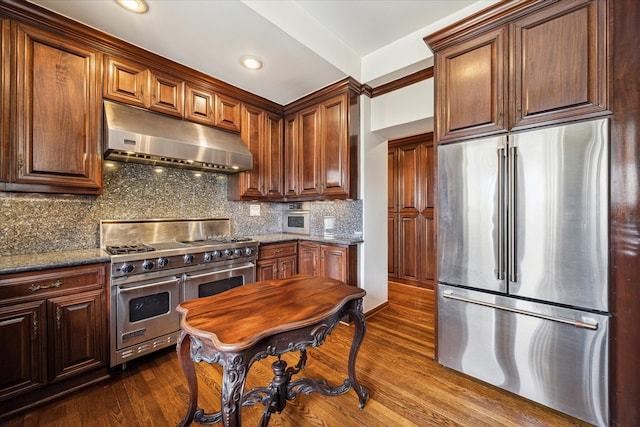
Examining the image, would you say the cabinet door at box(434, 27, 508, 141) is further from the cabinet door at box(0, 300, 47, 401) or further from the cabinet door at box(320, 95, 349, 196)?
the cabinet door at box(0, 300, 47, 401)

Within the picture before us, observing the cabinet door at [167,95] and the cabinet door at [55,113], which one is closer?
the cabinet door at [55,113]

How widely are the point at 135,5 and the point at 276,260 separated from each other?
2549 mm

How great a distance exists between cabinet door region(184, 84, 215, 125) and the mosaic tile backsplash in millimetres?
623

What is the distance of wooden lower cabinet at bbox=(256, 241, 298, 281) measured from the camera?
9.78ft

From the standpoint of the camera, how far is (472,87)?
195 centimetres

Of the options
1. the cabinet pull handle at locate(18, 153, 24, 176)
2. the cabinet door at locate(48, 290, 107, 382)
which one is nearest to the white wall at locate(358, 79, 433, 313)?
the cabinet door at locate(48, 290, 107, 382)

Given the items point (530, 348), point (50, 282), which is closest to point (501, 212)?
point (530, 348)

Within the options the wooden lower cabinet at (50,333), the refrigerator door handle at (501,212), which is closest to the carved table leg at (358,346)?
the refrigerator door handle at (501,212)

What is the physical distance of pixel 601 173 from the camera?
149 centimetres

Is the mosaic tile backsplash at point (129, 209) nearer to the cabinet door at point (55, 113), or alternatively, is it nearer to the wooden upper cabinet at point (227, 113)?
the cabinet door at point (55, 113)

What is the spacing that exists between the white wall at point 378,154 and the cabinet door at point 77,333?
8.03 ft

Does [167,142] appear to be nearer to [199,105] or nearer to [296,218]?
[199,105]

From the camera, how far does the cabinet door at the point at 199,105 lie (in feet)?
8.84

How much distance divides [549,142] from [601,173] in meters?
0.32
